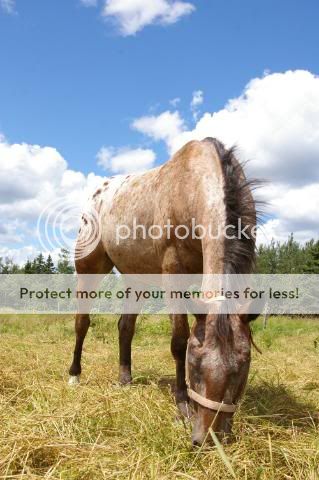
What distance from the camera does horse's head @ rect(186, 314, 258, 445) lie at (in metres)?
2.95

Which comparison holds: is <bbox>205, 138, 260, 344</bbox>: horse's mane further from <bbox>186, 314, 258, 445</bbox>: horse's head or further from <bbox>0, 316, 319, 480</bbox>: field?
<bbox>0, 316, 319, 480</bbox>: field

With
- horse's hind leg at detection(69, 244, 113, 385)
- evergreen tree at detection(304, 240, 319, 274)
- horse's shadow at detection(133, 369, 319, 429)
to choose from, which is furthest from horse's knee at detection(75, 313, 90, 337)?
evergreen tree at detection(304, 240, 319, 274)

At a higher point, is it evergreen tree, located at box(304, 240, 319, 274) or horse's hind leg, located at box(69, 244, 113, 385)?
evergreen tree, located at box(304, 240, 319, 274)

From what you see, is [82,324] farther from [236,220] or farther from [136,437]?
[236,220]

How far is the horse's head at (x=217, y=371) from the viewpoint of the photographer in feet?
9.68

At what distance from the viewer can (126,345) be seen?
6562 millimetres

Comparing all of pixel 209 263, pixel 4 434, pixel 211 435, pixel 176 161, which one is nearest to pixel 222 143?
pixel 176 161

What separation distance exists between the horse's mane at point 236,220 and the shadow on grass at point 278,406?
51.9 inches

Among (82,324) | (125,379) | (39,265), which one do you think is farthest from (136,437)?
(39,265)

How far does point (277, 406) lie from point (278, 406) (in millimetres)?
11

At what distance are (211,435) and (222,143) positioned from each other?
3.08 metres

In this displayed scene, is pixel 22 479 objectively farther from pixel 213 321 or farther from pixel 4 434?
pixel 213 321

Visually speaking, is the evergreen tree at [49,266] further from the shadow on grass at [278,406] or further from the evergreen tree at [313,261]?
the shadow on grass at [278,406]

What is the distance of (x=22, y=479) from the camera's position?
8.41ft
